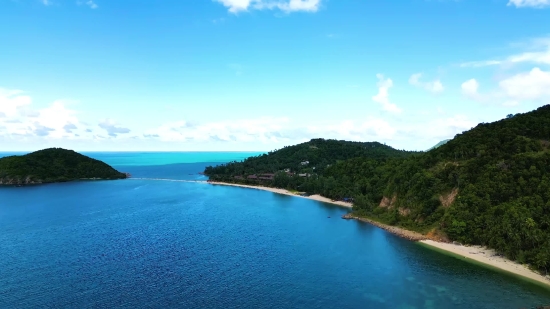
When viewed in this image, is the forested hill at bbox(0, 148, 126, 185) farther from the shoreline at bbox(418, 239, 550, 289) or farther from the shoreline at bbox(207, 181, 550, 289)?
the shoreline at bbox(418, 239, 550, 289)

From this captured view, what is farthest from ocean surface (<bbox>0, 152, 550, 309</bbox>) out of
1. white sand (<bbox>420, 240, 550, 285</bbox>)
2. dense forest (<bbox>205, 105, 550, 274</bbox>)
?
dense forest (<bbox>205, 105, 550, 274</bbox>)

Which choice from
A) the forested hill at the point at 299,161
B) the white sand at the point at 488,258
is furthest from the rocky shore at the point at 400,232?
the forested hill at the point at 299,161

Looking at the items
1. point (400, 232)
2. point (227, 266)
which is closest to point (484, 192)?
point (400, 232)

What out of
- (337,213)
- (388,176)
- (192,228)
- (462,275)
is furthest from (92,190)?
(462,275)

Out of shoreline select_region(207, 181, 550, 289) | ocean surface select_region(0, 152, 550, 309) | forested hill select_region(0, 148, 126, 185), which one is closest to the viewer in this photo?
ocean surface select_region(0, 152, 550, 309)

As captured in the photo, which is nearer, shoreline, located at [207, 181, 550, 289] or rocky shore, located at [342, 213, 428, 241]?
shoreline, located at [207, 181, 550, 289]

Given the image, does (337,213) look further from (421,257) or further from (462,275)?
(462,275)
